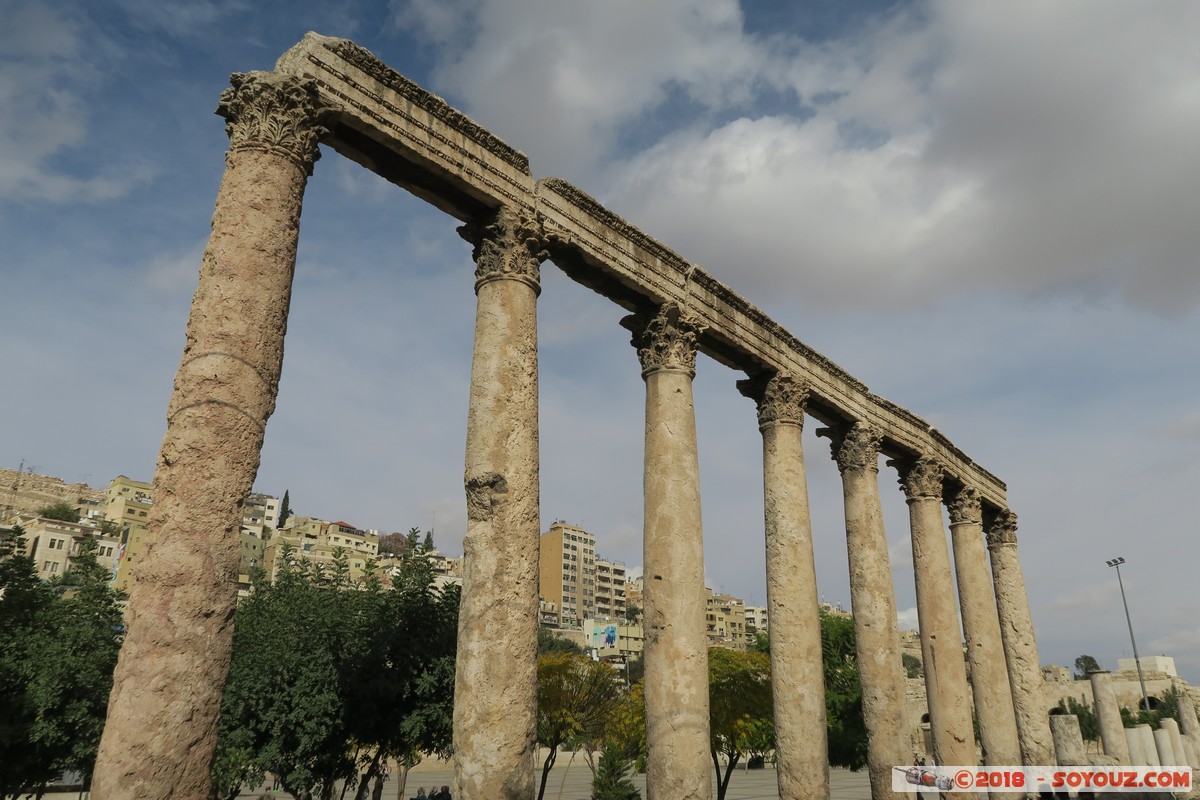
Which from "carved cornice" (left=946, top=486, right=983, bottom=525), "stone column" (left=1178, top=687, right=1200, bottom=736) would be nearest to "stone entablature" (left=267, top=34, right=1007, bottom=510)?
"carved cornice" (left=946, top=486, right=983, bottom=525)

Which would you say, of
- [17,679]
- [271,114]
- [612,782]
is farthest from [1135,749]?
[17,679]

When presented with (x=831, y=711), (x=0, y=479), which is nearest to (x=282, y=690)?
(x=831, y=711)

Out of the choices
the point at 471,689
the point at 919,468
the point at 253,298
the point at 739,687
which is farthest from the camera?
the point at 739,687

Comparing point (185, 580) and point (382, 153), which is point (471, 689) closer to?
point (185, 580)

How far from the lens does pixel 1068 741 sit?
20.8 meters

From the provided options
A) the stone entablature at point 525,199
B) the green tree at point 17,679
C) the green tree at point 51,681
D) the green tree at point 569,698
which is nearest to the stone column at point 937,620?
the stone entablature at point 525,199

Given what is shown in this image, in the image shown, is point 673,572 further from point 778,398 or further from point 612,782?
point 612,782

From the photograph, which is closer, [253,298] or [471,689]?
[253,298]

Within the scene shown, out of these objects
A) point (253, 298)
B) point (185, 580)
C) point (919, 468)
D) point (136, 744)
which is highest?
point (919, 468)

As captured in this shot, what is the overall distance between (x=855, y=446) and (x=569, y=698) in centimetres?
1462

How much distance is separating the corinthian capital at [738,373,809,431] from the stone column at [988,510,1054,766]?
10.0 metres

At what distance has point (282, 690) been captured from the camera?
1584 cm

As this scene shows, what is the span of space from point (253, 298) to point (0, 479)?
14245 centimetres

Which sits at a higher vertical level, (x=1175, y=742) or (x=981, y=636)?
(x=981, y=636)
